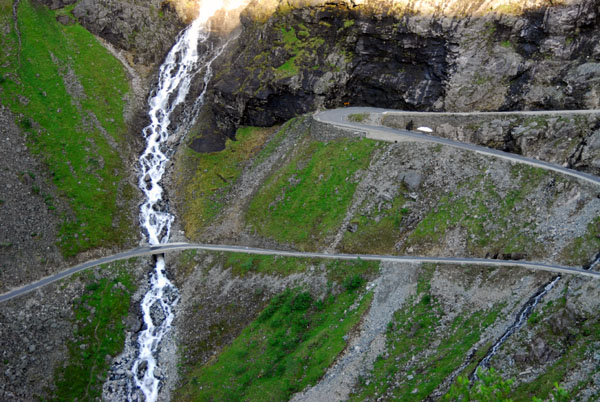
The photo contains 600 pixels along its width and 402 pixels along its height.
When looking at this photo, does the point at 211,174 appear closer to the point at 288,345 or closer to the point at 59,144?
the point at 59,144

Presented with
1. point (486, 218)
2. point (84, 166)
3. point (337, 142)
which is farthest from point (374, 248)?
point (84, 166)

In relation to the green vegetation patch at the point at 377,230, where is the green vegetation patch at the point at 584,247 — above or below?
above

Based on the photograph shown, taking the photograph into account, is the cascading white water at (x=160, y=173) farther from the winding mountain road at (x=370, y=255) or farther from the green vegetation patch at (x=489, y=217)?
the green vegetation patch at (x=489, y=217)

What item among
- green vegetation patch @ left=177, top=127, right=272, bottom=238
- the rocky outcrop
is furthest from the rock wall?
the rocky outcrop

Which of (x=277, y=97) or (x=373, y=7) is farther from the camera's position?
(x=277, y=97)

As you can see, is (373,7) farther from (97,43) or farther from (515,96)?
(97,43)

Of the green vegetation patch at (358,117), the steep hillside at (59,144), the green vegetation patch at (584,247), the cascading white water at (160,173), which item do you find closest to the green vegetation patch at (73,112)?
the steep hillside at (59,144)
